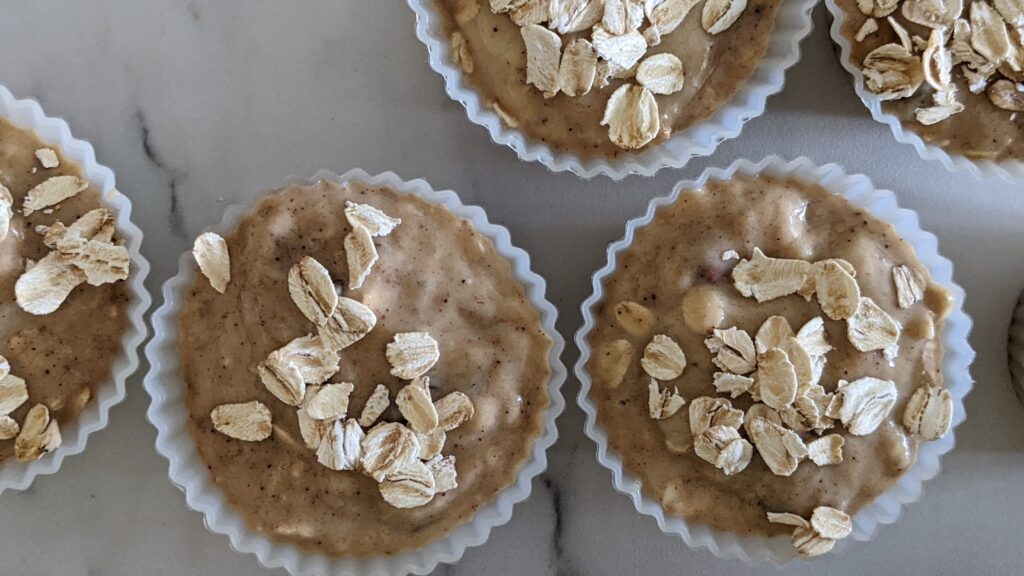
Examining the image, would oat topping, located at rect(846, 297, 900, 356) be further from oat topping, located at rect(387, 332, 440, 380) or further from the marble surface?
oat topping, located at rect(387, 332, 440, 380)

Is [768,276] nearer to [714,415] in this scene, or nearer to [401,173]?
[714,415]

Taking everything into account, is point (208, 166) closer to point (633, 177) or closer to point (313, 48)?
point (313, 48)

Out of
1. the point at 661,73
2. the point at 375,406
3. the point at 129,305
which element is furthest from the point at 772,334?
the point at 129,305

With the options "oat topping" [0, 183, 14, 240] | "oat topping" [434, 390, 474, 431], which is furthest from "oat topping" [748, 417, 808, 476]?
"oat topping" [0, 183, 14, 240]

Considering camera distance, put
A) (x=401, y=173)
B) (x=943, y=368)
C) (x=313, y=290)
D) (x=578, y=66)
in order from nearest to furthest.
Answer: (x=313, y=290) < (x=578, y=66) < (x=943, y=368) < (x=401, y=173)

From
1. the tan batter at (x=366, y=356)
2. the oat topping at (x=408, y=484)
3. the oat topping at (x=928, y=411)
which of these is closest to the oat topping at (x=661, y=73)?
the tan batter at (x=366, y=356)

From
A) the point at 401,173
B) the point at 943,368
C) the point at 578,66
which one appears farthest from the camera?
the point at 401,173
